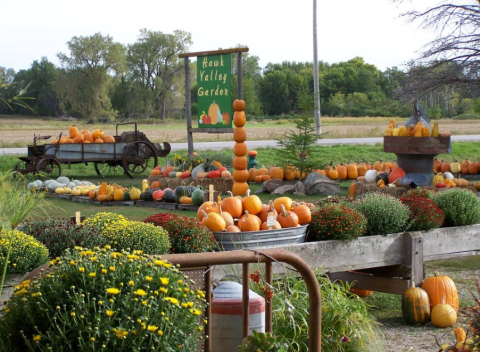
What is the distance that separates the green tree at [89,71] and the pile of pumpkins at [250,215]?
49.7m

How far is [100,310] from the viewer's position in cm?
245

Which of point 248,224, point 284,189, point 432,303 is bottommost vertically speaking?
point 432,303

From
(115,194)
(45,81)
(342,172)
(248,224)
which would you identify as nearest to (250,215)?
(248,224)

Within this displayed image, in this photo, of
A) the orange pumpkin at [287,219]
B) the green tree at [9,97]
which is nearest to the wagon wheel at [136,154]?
the orange pumpkin at [287,219]

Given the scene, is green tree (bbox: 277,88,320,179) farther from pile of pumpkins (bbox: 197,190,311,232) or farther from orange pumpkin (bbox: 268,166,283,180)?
pile of pumpkins (bbox: 197,190,311,232)

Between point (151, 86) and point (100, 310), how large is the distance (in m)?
64.7

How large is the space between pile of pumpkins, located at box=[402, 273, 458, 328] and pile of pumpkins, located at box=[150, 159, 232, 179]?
6982mm

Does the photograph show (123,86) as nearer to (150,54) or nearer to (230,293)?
(150,54)

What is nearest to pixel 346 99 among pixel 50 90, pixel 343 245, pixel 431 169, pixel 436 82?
pixel 50 90

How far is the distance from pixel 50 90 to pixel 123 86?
10.5 meters

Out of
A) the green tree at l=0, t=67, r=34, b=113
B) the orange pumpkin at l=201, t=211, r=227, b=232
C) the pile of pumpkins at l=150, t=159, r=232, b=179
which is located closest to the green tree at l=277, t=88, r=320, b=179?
the pile of pumpkins at l=150, t=159, r=232, b=179

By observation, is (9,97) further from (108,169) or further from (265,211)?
(108,169)

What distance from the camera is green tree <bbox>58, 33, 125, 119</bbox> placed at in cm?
5309

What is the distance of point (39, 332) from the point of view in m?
2.43
